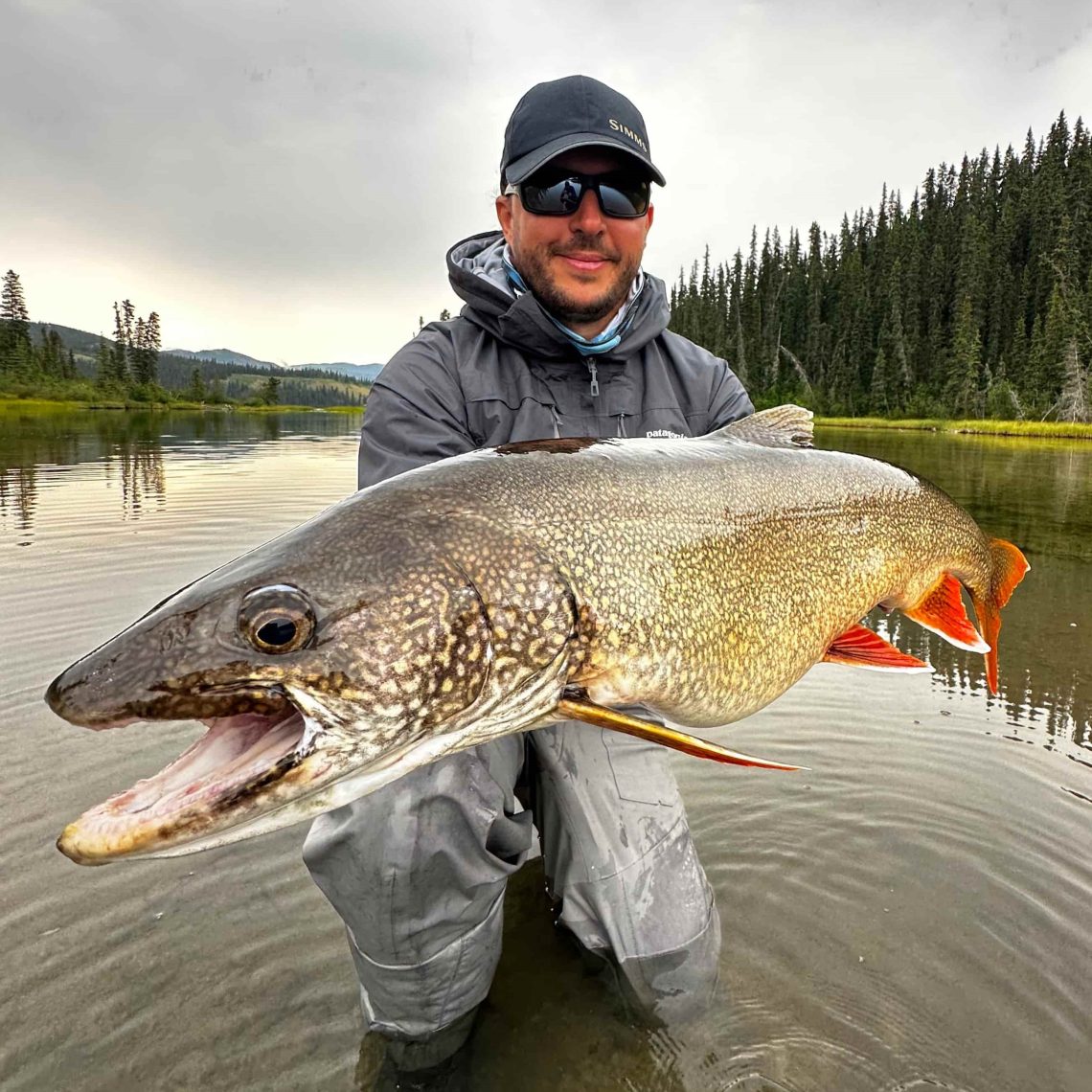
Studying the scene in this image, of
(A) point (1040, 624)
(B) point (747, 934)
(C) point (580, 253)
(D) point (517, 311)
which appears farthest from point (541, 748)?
(A) point (1040, 624)

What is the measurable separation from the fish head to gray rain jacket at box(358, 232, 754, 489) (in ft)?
3.35

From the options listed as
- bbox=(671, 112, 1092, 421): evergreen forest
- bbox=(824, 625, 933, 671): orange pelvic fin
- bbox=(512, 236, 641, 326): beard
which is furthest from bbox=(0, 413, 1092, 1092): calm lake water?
bbox=(671, 112, 1092, 421): evergreen forest

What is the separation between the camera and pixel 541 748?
2838mm

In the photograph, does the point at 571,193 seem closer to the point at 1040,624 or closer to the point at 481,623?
the point at 481,623

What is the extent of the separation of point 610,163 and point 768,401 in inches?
2966

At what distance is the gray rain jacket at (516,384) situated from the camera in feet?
9.46

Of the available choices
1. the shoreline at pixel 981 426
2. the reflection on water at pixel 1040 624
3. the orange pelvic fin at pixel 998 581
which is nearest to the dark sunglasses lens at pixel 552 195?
the reflection on water at pixel 1040 624

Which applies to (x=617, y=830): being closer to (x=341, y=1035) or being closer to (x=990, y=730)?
(x=341, y=1035)

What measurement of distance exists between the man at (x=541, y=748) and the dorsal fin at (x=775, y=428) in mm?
365

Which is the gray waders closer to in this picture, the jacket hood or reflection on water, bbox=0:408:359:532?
the jacket hood

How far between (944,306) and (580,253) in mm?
77450

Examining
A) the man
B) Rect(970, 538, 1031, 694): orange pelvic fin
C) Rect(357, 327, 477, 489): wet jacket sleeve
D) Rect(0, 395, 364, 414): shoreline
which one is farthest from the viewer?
Rect(0, 395, 364, 414): shoreline

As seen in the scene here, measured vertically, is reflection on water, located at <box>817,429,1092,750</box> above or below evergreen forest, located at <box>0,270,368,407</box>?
below

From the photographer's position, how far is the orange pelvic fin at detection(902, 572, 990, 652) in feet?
12.3
